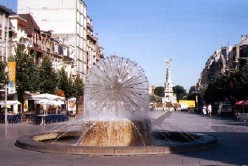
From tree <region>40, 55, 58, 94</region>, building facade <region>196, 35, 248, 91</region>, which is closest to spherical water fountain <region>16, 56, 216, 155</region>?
tree <region>40, 55, 58, 94</region>

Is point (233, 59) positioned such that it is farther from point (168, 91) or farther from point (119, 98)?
point (119, 98)

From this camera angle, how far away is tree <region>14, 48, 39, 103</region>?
4734 centimetres

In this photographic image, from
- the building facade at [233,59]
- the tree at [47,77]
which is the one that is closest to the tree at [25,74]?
the tree at [47,77]

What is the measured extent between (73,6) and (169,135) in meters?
73.5

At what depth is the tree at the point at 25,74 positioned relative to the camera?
4734cm

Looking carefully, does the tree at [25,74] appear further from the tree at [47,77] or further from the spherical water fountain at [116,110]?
the spherical water fountain at [116,110]

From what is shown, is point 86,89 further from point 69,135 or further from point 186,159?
point 186,159

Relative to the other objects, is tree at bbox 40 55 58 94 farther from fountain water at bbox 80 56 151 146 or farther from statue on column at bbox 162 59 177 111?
statue on column at bbox 162 59 177 111

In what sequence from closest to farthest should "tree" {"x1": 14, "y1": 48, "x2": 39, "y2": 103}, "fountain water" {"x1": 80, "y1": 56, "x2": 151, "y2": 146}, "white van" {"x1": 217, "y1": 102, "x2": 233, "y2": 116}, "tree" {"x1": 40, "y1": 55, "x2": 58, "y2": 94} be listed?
1. "fountain water" {"x1": 80, "y1": 56, "x2": 151, "y2": 146}
2. "tree" {"x1": 14, "y1": 48, "x2": 39, "y2": 103}
3. "tree" {"x1": 40, "y1": 55, "x2": 58, "y2": 94}
4. "white van" {"x1": 217, "y1": 102, "x2": 233, "y2": 116}

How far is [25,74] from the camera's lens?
47594 mm

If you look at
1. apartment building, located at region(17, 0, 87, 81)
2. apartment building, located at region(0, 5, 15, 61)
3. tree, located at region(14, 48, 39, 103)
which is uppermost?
apartment building, located at region(17, 0, 87, 81)

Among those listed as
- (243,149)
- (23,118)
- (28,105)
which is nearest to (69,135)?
(243,149)

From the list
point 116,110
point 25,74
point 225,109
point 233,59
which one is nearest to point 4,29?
point 25,74

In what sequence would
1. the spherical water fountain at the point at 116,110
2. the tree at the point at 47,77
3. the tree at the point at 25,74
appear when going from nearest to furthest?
1. the spherical water fountain at the point at 116,110
2. the tree at the point at 25,74
3. the tree at the point at 47,77
